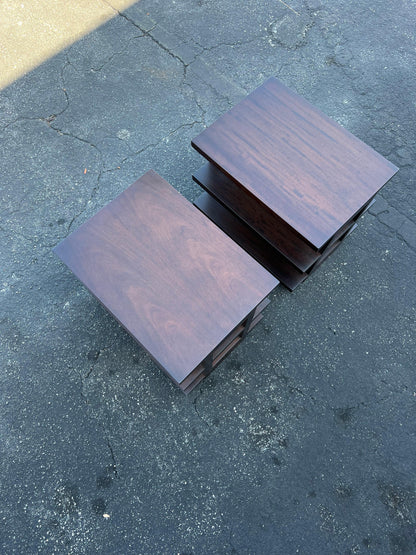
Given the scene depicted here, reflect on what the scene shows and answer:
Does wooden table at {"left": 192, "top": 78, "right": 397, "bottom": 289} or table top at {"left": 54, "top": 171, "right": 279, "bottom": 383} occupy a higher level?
wooden table at {"left": 192, "top": 78, "right": 397, "bottom": 289}

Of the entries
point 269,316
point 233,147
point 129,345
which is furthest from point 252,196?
point 129,345

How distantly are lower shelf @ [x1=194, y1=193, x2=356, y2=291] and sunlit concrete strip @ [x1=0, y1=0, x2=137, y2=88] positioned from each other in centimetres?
226

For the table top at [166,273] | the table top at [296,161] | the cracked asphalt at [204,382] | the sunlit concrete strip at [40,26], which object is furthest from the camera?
the sunlit concrete strip at [40,26]

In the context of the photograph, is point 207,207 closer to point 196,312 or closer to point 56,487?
point 196,312

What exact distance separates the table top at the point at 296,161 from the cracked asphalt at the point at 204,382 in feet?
2.59

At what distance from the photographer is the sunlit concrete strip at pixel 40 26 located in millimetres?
3680

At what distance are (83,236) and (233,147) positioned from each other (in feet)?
3.23

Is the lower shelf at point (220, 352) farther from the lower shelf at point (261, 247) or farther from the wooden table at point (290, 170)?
the wooden table at point (290, 170)

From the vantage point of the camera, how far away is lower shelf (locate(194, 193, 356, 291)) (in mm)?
2699

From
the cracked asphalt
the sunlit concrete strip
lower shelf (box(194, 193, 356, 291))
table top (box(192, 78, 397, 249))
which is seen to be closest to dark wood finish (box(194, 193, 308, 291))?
lower shelf (box(194, 193, 356, 291))

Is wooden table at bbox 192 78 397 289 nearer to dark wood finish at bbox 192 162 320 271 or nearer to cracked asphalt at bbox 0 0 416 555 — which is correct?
dark wood finish at bbox 192 162 320 271

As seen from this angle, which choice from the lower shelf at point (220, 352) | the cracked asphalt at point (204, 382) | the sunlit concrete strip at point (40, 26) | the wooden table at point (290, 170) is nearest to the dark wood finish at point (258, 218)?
the wooden table at point (290, 170)

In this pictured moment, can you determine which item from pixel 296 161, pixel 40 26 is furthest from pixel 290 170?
pixel 40 26

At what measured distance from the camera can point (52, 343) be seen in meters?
2.73
